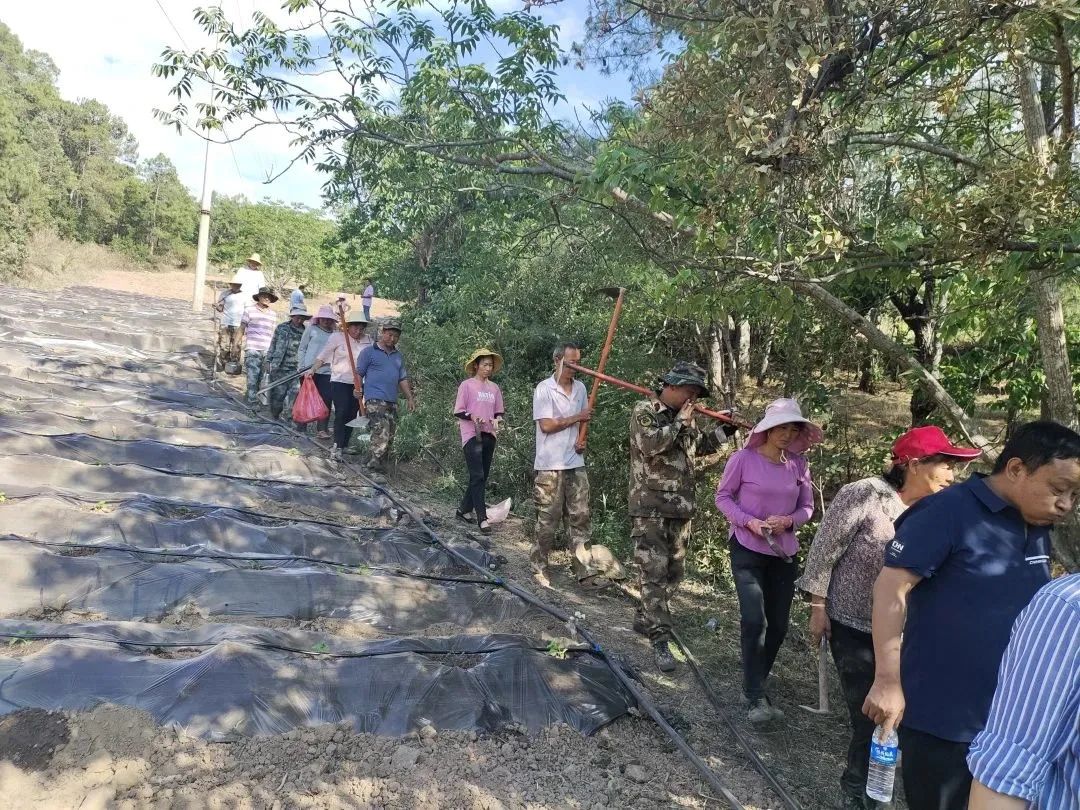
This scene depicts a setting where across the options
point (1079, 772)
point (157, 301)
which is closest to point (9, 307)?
point (157, 301)

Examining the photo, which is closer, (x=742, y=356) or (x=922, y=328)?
(x=922, y=328)

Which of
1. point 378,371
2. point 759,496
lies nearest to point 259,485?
point 378,371

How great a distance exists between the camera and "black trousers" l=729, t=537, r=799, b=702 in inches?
137

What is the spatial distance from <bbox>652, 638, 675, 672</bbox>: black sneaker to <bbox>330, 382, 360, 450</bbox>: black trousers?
4.37 m

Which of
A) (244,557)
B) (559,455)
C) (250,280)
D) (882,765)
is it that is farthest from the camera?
(250,280)

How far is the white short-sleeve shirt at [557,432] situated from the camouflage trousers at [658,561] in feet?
2.91

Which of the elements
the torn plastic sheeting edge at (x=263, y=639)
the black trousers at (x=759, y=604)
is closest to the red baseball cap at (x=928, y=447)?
the black trousers at (x=759, y=604)

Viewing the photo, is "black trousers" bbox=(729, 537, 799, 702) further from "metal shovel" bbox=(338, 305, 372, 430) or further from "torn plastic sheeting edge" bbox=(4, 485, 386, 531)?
"metal shovel" bbox=(338, 305, 372, 430)

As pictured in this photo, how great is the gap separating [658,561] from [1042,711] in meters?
3.08

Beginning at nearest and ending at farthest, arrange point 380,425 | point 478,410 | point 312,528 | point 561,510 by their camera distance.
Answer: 1. point 561,510
2. point 312,528
3. point 478,410
4. point 380,425

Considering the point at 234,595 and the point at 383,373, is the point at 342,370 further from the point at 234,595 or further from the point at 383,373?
the point at 234,595

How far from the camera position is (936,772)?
1.92 m

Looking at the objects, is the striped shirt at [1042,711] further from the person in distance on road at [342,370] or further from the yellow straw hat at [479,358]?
the person in distance on road at [342,370]

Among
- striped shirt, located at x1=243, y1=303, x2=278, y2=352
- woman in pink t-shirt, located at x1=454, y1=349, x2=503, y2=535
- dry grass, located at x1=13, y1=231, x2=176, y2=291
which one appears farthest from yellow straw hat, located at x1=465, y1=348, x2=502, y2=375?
dry grass, located at x1=13, y1=231, x2=176, y2=291
